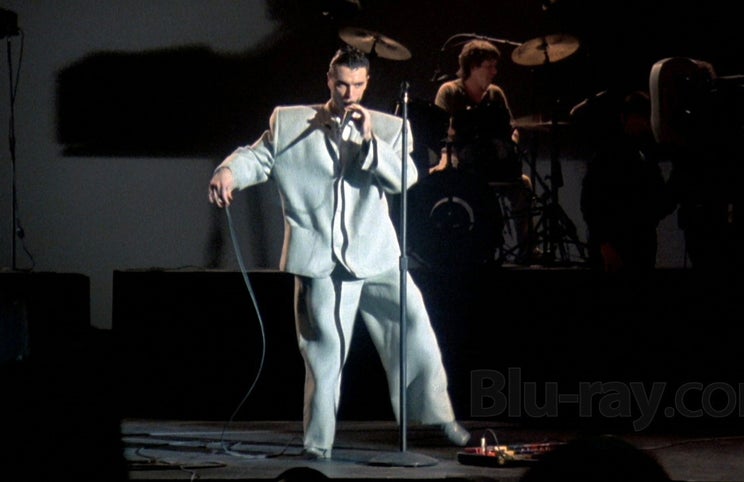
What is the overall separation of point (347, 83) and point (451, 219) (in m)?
Answer: 2.41

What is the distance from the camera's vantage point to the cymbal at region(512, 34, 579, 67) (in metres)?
7.91

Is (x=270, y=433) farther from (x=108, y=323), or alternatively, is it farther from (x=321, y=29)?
(x=321, y=29)

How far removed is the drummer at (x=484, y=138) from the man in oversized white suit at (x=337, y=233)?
2193 mm

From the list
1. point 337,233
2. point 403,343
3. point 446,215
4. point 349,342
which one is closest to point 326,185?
point 337,233

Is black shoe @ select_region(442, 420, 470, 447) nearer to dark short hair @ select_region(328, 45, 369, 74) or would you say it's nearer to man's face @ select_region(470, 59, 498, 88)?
dark short hair @ select_region(328, 45, 369, 74)

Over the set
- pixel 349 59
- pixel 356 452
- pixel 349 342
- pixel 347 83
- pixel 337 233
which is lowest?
pixel 356 452

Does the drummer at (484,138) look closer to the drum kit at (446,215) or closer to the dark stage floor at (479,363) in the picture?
the drum kit at (446,215)

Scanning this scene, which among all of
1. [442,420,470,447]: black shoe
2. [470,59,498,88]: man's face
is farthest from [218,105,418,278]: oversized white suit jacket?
[470,59,498,88]: man's face

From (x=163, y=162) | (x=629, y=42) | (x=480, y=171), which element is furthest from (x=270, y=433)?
(x=629, y=42)

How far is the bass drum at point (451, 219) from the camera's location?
7297 mm

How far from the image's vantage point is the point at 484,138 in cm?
764

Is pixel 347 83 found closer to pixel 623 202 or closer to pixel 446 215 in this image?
pixel 446 215

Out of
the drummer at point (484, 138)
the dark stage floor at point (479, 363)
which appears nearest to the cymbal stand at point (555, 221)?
the drummer at point (484, 138)

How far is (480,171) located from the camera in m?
7.63
